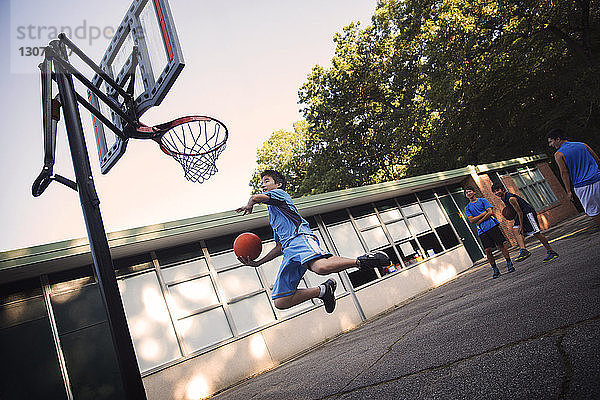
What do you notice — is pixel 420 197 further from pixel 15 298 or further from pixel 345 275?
pixel 15 298

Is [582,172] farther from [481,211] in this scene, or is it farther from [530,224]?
[481,211]

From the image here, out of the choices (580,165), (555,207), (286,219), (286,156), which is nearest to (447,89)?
(555,207)

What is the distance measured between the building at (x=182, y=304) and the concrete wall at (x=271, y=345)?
0.02 meters

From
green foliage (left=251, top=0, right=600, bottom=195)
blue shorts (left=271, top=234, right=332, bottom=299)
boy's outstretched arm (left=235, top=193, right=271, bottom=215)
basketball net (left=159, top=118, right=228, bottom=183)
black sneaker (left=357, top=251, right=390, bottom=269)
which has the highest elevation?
green foliage (left=251, top=0, right=600, bottom=195)

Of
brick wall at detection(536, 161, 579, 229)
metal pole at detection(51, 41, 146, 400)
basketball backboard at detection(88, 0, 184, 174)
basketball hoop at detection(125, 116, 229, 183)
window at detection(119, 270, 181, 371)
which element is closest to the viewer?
metal pole at detection(51, 41, 146, 400)

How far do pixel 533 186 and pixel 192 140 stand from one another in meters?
23.1

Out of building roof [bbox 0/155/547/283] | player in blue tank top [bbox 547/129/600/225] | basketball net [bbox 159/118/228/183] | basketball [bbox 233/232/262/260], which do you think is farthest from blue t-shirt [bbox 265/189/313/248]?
building roof [bbox 0/155/547/283]

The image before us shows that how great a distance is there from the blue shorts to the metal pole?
1.51 metres

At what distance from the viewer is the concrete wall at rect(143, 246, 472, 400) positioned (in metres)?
8.77

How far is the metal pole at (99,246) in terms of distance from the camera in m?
3.24

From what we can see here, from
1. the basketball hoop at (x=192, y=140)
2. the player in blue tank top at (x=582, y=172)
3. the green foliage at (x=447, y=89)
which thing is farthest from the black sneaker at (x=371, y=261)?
the green foliage at (x=447, y=89)

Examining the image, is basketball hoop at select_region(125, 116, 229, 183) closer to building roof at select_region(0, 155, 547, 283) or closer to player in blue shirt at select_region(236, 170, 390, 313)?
player in blue shirt at select_region(236, 170, 390, 313)

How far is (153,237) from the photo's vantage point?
29.4 ft

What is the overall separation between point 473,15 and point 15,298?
75.1ft
